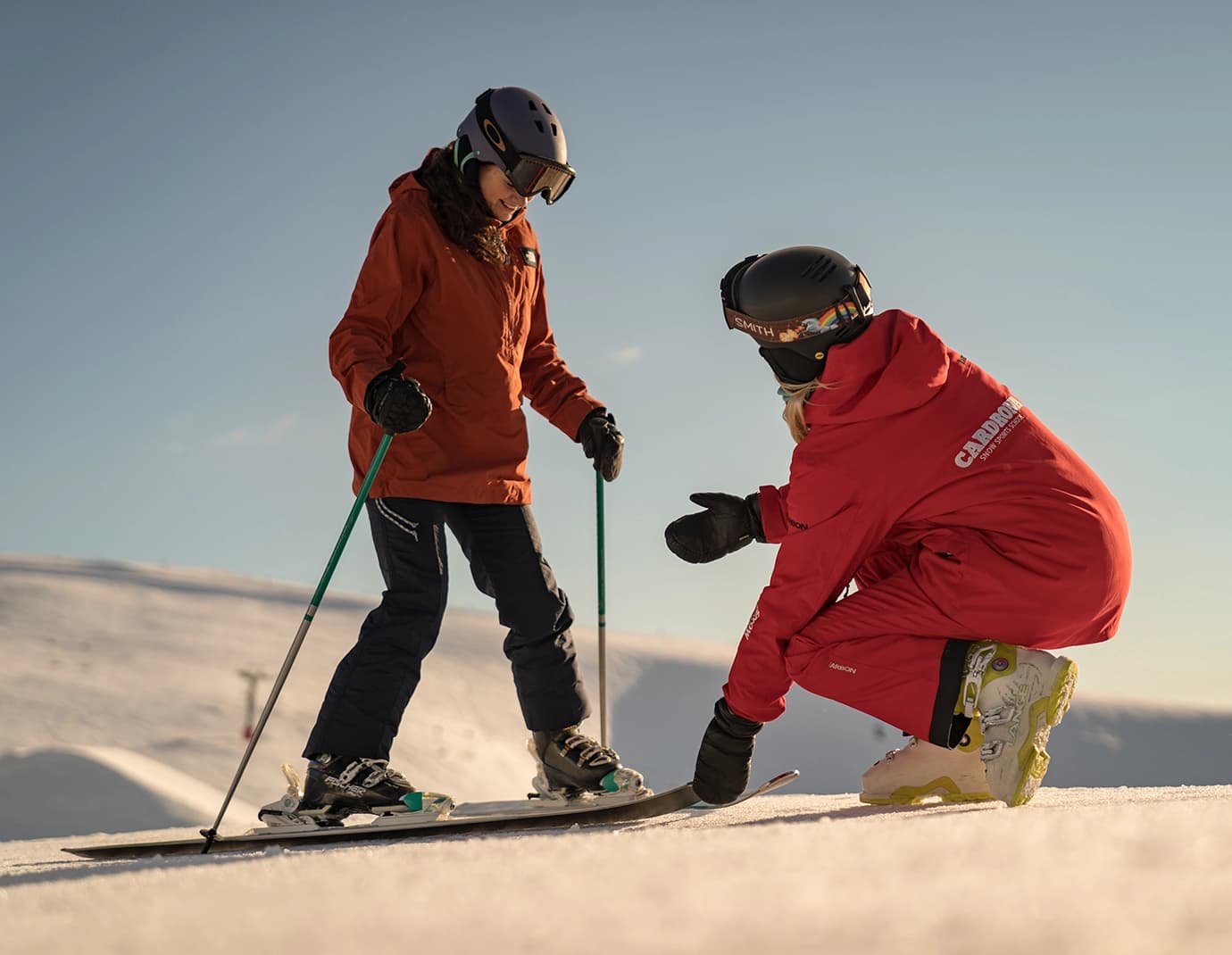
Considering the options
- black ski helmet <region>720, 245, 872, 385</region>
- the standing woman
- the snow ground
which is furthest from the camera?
black ski helmet <region>720, 245, 872, 385</region>

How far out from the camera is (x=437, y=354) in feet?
9.98

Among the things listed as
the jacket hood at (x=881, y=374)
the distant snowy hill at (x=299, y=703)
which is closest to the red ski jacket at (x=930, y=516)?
the jacket hood at (x=881, y=374)

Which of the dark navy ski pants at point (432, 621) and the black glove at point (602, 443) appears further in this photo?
the black glove at point (602, 443)

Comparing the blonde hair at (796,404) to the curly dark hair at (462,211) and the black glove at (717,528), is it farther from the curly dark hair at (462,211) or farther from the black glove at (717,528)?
the curly dark hair at (462,211)

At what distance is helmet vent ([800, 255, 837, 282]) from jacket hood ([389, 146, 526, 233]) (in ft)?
3.47

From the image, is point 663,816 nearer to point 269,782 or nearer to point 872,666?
point 872,666

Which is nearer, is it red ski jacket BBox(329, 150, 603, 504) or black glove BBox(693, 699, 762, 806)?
black glove BBox(693, 699, 762, 806)

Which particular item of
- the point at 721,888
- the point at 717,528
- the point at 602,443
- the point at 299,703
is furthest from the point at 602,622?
the point at 299,703

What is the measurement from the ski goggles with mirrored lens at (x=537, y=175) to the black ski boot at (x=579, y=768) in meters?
1.49

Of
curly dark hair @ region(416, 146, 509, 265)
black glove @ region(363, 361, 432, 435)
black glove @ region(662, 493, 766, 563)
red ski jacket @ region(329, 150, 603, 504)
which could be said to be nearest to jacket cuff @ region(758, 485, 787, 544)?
black glove @ region(662, 493, 766, 563)

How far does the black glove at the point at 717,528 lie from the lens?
284cm

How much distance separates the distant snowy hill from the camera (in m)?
7.23

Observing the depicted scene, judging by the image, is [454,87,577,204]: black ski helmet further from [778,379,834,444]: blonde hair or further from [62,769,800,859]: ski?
[62,769,800,859]: ski

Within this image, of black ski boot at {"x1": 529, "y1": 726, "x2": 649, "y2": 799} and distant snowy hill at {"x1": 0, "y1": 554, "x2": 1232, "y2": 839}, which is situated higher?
distant snowy hill at {"x1": 0, "y1": 554, "x2": 1232, "y2": 839}
